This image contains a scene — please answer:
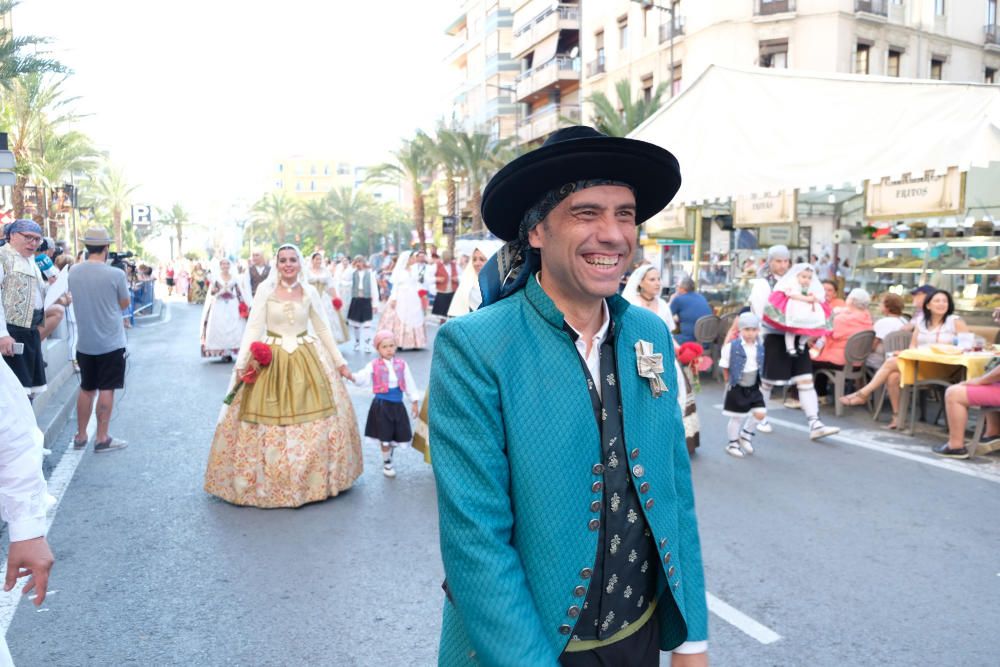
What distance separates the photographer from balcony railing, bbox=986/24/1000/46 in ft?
115

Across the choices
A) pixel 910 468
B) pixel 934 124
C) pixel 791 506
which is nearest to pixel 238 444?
pixel 791 506

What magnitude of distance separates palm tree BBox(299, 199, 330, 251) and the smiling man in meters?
61.9

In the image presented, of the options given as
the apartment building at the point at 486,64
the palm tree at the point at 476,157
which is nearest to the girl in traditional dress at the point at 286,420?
the palm tree at the point at 476,157

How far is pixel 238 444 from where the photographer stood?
589cm

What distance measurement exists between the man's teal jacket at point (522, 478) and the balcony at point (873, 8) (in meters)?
34.2

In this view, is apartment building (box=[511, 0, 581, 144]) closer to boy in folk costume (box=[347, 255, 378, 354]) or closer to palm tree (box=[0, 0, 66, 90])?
boy in folk costume (box=[347, 255, 378, 354])

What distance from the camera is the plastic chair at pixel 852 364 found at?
9.40 metres

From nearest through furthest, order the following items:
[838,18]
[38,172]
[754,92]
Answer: [754,92] < [38,172] < [838,18]

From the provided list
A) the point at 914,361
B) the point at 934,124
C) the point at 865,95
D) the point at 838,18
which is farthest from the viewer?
the point at 838,18

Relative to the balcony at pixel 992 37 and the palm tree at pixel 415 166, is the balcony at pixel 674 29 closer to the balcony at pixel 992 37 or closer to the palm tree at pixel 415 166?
the palm tree at pixel 415 166

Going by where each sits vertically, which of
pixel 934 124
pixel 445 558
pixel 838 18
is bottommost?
pixel 445 558

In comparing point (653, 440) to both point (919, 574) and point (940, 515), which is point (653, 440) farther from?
point (940, 515)

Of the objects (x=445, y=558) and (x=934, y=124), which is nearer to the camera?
(x=445, y=558)

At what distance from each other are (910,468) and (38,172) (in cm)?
2295
